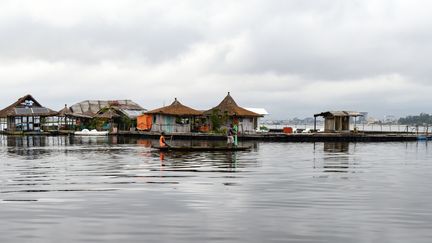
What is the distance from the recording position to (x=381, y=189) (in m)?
18.2

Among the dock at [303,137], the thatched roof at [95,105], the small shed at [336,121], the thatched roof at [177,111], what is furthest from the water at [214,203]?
the thatched roof at [95,105]

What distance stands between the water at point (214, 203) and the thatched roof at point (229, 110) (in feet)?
113

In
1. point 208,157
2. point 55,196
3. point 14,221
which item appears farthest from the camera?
point 208,157

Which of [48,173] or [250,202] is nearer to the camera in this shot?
[250,202]

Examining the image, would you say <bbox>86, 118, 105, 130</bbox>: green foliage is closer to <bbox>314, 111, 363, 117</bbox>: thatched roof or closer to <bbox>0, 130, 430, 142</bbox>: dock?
<bbox>0, 130, 430, 142</bbox>: dock

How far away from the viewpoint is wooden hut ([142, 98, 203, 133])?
60688 millimetres

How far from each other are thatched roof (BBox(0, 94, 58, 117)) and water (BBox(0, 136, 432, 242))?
171 ft

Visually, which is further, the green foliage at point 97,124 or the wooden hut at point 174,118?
the green foliage at point 97,124

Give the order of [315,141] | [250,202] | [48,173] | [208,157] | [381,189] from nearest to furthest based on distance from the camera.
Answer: [250,202], [381,189], [48,173], [208,157], [315,141]

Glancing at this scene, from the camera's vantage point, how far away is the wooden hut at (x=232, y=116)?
60250mm

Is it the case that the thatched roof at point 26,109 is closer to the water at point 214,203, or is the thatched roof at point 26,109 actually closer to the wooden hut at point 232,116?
the wooden hut at point 232,116

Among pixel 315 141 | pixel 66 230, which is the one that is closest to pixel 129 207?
pixel 66 230

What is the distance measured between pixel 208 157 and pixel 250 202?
16148 millimetres

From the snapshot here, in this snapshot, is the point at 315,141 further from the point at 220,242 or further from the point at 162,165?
the point at 220,242
